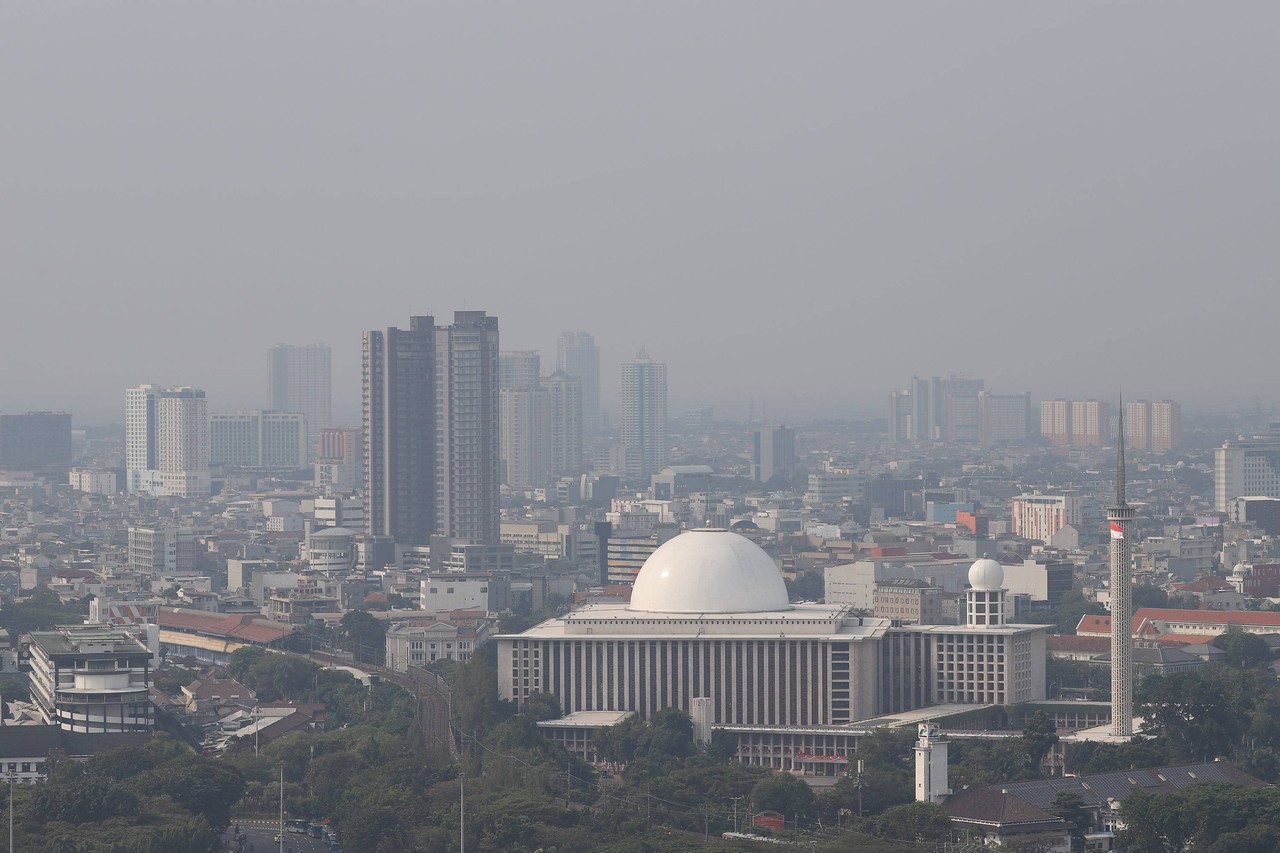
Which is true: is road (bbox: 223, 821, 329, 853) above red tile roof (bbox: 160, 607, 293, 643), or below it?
below

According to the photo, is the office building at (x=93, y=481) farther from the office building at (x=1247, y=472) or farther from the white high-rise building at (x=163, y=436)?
the office building at (x=1247, y=472)

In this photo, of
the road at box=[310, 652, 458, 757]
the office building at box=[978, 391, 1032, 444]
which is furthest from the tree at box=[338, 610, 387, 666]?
the office building at box=[978, 391, 1032, 444]

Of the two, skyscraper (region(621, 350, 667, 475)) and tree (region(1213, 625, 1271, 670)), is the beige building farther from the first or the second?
skyscraper (region(621, 350, 667, 475))

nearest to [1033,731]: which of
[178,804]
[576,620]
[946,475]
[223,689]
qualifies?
[576,620]

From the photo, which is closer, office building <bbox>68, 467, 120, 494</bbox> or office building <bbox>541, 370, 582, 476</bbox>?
office building <bbox>68, 467, 120, 494</bbox>

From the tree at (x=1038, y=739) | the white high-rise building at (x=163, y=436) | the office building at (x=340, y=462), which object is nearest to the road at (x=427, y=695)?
the tree at (x=1038, y=739)

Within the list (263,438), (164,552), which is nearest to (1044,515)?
(164,552)

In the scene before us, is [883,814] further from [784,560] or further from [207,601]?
[784,560]
